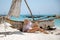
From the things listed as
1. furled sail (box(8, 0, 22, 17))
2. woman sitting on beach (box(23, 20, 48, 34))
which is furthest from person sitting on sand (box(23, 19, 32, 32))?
furled sail (box(8, 0, 22, 17))

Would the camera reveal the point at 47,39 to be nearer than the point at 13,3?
Yes

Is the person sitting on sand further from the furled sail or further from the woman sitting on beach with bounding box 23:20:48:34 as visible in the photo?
the furled sail

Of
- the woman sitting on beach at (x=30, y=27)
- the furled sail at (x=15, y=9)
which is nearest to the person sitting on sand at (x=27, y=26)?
Answer: the woman sitting on beach at (x=30, y=27)

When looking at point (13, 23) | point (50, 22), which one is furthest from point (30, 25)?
point (50, 22)

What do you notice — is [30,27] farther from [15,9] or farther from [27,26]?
[15,9]

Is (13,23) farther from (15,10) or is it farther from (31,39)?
(31,39)

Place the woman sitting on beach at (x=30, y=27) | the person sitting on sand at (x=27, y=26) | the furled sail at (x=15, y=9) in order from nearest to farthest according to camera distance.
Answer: the furled sail at (x=15, y=9)
the woman sitting on beach at (x=30, y=27)
the person sitting on sand at (x=27, y=26)

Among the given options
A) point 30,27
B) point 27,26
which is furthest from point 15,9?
point 30,27

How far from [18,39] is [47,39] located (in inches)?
42.0

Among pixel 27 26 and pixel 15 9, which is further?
pixel 27 26

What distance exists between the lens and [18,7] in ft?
30.0

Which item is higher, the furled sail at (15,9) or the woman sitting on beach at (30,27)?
the furled sail at (15,9)

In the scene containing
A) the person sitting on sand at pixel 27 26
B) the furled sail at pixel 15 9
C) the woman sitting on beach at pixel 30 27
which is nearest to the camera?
the furled sail at pixel 15 9

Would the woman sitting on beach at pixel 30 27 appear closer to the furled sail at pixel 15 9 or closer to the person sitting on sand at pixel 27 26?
the person sitting on sand at pixel 27 26
